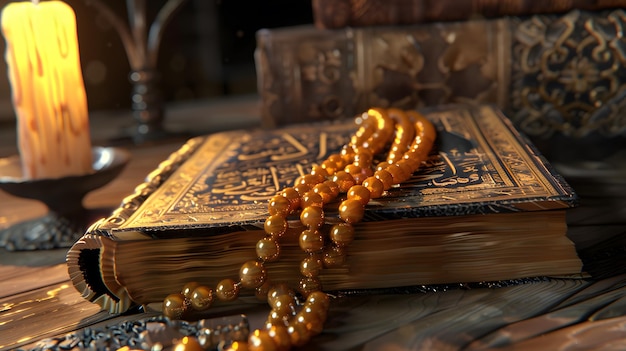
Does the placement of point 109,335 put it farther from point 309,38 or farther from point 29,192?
point 309,38

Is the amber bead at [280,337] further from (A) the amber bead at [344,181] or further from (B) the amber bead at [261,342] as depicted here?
(A) the amber bead at [344,181]

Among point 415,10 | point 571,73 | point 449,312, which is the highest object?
point 415,10

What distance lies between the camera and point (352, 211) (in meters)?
0.53

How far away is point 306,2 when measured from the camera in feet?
4.91

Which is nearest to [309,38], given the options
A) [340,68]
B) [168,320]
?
[340,68]

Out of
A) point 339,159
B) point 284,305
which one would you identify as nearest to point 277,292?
point 284,305

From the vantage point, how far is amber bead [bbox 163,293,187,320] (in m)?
0.54

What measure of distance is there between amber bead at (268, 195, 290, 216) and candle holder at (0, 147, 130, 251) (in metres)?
0.30

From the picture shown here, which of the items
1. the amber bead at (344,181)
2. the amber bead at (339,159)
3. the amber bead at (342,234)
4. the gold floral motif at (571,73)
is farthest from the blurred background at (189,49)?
the amber bead at (342,234)

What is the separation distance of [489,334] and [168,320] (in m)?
0.29

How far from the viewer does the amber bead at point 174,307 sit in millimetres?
540

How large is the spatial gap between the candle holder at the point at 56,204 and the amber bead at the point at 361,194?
363mm

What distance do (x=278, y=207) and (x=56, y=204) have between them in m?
0.37

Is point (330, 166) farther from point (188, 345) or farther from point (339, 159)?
point (188, 345)
